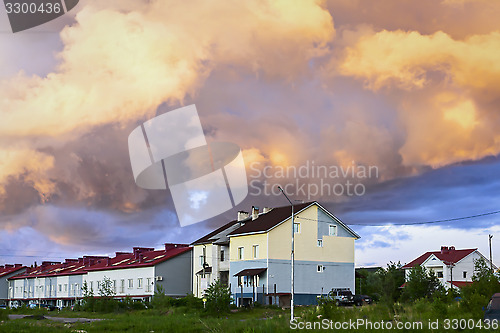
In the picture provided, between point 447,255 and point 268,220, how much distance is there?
46809mm

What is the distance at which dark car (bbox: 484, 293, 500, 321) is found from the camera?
65.4 ft

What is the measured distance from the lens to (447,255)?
95125mm

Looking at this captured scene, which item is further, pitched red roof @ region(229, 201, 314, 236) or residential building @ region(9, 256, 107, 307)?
residential building @ region(9, 256, 107, 307)

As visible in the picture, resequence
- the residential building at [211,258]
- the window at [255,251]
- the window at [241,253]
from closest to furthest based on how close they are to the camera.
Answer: the window at [255,251]
the window at [241,253]
the residential building at [211,258]

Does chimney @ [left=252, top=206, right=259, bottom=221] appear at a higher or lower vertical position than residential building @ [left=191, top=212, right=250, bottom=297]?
higher

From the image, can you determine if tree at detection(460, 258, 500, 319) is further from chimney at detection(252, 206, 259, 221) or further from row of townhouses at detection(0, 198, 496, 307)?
chimney at detection(252, 206, 259, 221)

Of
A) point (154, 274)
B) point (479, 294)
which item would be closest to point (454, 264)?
point (154, 274)

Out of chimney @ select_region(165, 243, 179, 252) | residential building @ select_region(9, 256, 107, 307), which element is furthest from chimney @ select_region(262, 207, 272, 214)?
residential building @ select_region(9, 256, 107, 307)

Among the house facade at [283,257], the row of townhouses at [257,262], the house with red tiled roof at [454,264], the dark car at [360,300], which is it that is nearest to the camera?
the dark car at [360,300]

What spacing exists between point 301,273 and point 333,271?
15.5ft

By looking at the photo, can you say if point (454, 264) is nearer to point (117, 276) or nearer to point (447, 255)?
point (447, 255)

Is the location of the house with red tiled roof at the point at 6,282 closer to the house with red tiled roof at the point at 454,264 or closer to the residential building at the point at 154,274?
the residential building at the point at 154,274

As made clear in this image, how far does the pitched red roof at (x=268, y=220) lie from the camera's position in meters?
58.4

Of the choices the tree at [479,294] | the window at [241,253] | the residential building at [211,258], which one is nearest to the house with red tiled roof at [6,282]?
the residential building at [211,258]
